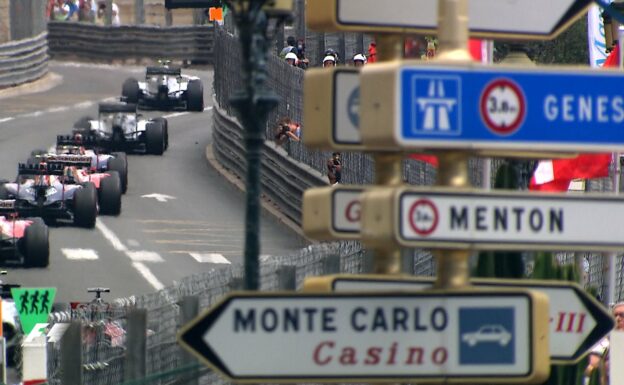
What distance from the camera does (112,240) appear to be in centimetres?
3356

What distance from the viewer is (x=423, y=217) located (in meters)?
6.11

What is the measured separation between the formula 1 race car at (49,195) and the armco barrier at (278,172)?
3.32 meters

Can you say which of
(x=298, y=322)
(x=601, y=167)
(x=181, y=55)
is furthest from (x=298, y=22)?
(x=298, y=322)

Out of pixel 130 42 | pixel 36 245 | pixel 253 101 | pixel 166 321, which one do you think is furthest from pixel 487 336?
pixel 130 42

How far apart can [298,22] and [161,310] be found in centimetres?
3310

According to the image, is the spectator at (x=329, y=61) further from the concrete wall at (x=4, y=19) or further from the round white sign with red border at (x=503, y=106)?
the concrete wall at (x=4, y=19)

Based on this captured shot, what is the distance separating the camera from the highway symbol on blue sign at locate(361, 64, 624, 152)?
607cm

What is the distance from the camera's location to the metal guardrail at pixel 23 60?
55.0 metres

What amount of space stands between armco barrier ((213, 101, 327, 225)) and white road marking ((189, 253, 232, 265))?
1696mm

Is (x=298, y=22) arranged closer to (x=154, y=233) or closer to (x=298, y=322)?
(x=154, y=233)

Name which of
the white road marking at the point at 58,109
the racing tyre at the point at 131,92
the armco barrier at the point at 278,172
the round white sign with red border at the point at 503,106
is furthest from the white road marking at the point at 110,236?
the round white sign with red border at the point at 503,106

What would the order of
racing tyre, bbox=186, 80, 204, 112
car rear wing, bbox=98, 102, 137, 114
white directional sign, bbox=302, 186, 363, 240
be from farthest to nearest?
1. racing tyre, bbox=186, 80, 204, 112
2. car rear wing, bbox=98, 102, 137, 114
3. white directional sign, bbox=302, 186, 363, 240

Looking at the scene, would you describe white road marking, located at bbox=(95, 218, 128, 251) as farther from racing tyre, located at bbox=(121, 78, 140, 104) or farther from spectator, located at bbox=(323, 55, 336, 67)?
racing tyre, located at bbox=(121, 78, 140, 104)

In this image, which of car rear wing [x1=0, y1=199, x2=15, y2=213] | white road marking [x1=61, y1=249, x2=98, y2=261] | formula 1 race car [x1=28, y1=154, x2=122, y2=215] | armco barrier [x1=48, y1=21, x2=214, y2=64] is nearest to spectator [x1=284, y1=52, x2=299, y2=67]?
formula 1 race car [x1=28, y1=154, x2=122, y2=215]
